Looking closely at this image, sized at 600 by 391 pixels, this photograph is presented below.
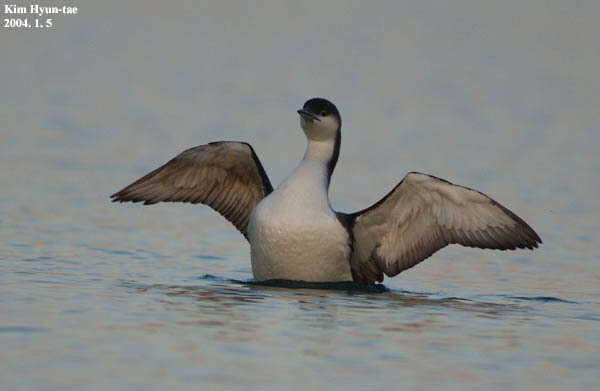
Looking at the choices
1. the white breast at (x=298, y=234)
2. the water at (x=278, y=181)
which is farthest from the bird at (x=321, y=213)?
the water at (x=278, y=181)

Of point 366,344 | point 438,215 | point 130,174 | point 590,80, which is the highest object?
point 590,80

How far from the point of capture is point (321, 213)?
40.6 ft

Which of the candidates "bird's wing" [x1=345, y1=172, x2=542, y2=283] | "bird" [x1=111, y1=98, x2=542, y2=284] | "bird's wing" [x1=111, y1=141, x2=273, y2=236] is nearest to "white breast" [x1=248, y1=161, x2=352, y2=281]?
"bird" [x1=111, y1=98, x2=542, y2=284]

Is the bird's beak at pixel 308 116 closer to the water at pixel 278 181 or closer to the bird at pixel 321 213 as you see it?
the bird at pixel 321 213

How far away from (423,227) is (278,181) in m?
6.48

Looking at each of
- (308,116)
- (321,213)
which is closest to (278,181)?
(308,116)

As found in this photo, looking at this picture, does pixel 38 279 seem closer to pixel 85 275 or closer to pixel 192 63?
pixel 85 275

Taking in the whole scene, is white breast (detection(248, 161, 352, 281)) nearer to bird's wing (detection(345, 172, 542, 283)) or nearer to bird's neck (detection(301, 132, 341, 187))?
bird's neck (detection(301, 132, 341, 187))

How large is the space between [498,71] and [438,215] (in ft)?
74.4

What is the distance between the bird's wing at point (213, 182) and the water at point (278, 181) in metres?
0.67

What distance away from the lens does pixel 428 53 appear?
3844 centimetres

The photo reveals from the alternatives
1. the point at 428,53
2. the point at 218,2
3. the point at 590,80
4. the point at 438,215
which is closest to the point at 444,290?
the point at 438,215

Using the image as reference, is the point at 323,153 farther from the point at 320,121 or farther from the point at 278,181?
the point at 278,181

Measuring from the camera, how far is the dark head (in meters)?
12.9
